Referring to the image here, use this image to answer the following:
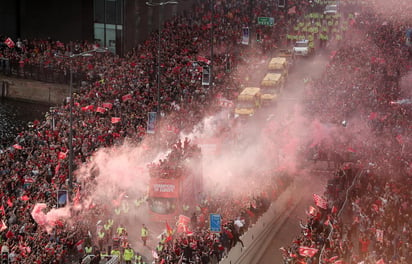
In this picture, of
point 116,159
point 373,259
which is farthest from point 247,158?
point 373,259

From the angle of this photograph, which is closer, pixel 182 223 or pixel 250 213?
pixel 182 223

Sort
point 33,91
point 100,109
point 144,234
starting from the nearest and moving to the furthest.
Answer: point 144,234, point 100,109, point 33,91

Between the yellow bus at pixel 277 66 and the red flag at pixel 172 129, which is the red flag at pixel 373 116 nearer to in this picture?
the red flag at pixel 172 129

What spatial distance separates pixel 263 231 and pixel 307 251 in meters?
8.07

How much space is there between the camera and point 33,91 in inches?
2258

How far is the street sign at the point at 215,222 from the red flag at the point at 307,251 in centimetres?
374

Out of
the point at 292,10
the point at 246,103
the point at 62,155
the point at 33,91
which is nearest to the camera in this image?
the point at 62,155

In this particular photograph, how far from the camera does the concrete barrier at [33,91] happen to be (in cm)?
5591

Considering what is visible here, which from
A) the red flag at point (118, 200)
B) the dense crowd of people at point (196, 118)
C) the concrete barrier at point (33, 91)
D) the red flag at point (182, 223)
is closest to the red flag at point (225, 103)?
the dense crowd of people at point (196, 118)

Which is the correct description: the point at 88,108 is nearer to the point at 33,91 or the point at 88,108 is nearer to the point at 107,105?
the point at 107,105

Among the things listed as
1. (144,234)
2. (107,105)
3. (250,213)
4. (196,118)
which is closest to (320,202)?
(250,213)

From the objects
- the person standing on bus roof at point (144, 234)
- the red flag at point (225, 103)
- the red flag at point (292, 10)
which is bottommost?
the person standing on bus roof at point (144, 234)

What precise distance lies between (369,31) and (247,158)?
818 inches

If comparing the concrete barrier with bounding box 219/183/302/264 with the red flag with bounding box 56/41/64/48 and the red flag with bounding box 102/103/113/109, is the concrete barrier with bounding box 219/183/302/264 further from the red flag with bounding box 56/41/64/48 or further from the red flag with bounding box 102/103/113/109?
the red flag with bounding box 56/41/64/48
